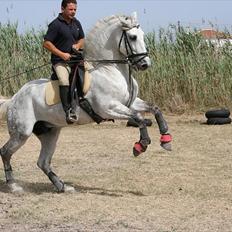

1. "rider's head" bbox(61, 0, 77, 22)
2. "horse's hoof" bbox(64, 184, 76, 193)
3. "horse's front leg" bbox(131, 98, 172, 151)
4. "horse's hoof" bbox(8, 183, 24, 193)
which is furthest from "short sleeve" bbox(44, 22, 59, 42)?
"horse's hoof" bbox(8, 183, 24, 193)

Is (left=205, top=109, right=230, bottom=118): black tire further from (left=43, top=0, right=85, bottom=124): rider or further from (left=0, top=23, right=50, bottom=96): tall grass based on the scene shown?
(left=43, top=0, right=85, bottom=124): rider

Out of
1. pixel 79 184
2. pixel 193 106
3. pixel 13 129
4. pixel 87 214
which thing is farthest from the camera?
pixel 193 106

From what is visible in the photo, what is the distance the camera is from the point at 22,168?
32.4 feet

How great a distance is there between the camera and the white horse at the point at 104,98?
7.35m

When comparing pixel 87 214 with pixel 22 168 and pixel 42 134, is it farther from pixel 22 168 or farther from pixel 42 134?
pixel 22 168

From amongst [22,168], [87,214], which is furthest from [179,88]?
[87,214]

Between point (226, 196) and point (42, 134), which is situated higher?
point (42, 134)

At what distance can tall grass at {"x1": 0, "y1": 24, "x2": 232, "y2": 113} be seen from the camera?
16.9 meters

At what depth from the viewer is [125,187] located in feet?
26.8

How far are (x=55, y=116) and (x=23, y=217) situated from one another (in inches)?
58.9

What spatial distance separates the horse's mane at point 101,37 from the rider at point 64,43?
0.17m

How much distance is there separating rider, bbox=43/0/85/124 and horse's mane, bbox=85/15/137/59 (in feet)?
0.57

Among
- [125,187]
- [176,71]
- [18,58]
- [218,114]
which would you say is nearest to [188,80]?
[176,71]

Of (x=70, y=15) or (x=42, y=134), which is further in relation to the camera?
(x=42, y=134)
